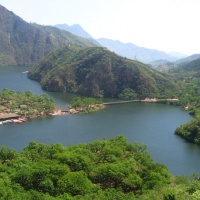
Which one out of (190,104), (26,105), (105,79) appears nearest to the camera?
(26,105)

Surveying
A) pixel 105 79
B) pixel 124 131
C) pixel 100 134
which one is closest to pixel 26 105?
pixel 100 134

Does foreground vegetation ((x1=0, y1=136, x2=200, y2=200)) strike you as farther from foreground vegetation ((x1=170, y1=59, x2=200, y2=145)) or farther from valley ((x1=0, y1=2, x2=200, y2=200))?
foreground vegetation ((x1=170, y1=59, x2=200, y2=145))

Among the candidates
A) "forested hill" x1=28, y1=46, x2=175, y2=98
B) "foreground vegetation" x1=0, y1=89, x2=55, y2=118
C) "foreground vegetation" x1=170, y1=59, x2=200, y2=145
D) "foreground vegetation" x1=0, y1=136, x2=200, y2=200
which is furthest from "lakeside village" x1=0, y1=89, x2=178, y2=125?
"foreground vegetation" x1=0, y1=136, x2=200, y2=200

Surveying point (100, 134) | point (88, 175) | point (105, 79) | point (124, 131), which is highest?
point (105, 79)

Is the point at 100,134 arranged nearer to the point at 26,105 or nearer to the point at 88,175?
the point at 26,105

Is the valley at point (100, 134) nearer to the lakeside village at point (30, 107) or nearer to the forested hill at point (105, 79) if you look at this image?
the lakeside village at point (30, 107)

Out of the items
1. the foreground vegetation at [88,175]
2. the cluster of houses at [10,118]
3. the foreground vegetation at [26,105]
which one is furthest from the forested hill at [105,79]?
the foreground vegetation at [88,175]

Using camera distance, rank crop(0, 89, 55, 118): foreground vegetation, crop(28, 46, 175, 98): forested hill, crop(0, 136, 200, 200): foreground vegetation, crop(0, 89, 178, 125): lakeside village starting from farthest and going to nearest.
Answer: crop(28, 46, 175, 98): forested hill, crop(0, 89, 55, 118): foreground vegetation, crop(0, 89, 178, 125): lakeside village, crop(0, 136, 200, 200): foreground vegetation
